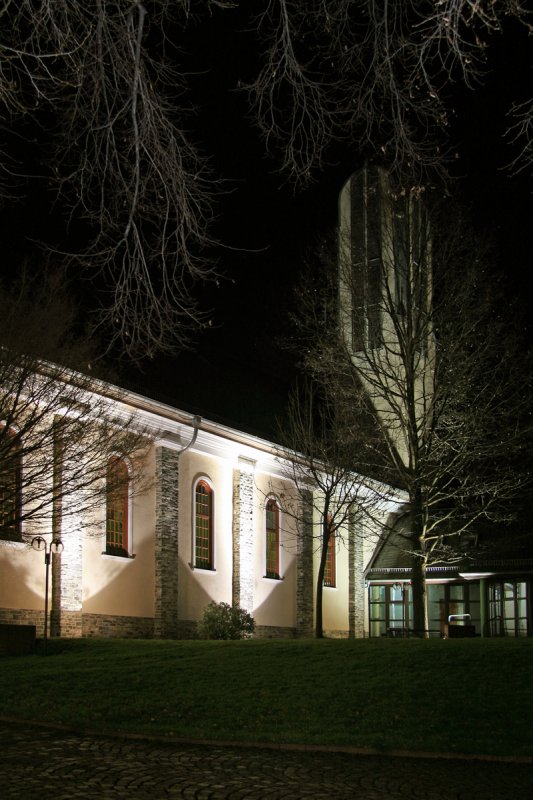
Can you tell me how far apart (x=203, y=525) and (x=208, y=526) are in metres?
0.23

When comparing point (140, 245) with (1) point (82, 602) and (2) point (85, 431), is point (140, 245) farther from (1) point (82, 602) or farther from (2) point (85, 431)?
(1) point (82, 602)

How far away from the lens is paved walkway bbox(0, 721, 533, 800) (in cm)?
946

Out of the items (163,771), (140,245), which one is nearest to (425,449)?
(163,771)

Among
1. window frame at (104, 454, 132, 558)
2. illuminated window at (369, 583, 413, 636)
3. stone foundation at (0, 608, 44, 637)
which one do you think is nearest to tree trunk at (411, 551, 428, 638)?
window frame at (104, 454, 132, 558)

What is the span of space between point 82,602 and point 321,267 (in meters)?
11.2

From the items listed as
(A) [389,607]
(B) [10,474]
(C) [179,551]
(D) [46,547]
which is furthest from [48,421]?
(A) [389,607]

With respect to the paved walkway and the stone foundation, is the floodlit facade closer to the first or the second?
the stone foundation

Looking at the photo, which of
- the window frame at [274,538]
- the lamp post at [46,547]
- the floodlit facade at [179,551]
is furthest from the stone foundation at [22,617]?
the window frame at [274,538]

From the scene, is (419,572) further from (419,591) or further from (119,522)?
(119,522)

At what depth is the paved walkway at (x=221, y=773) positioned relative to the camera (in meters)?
9.46

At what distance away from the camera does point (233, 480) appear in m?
31.2

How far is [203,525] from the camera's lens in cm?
2998

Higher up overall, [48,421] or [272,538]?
[48,421]

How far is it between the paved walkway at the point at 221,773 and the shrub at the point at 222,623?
1383 centimetres
